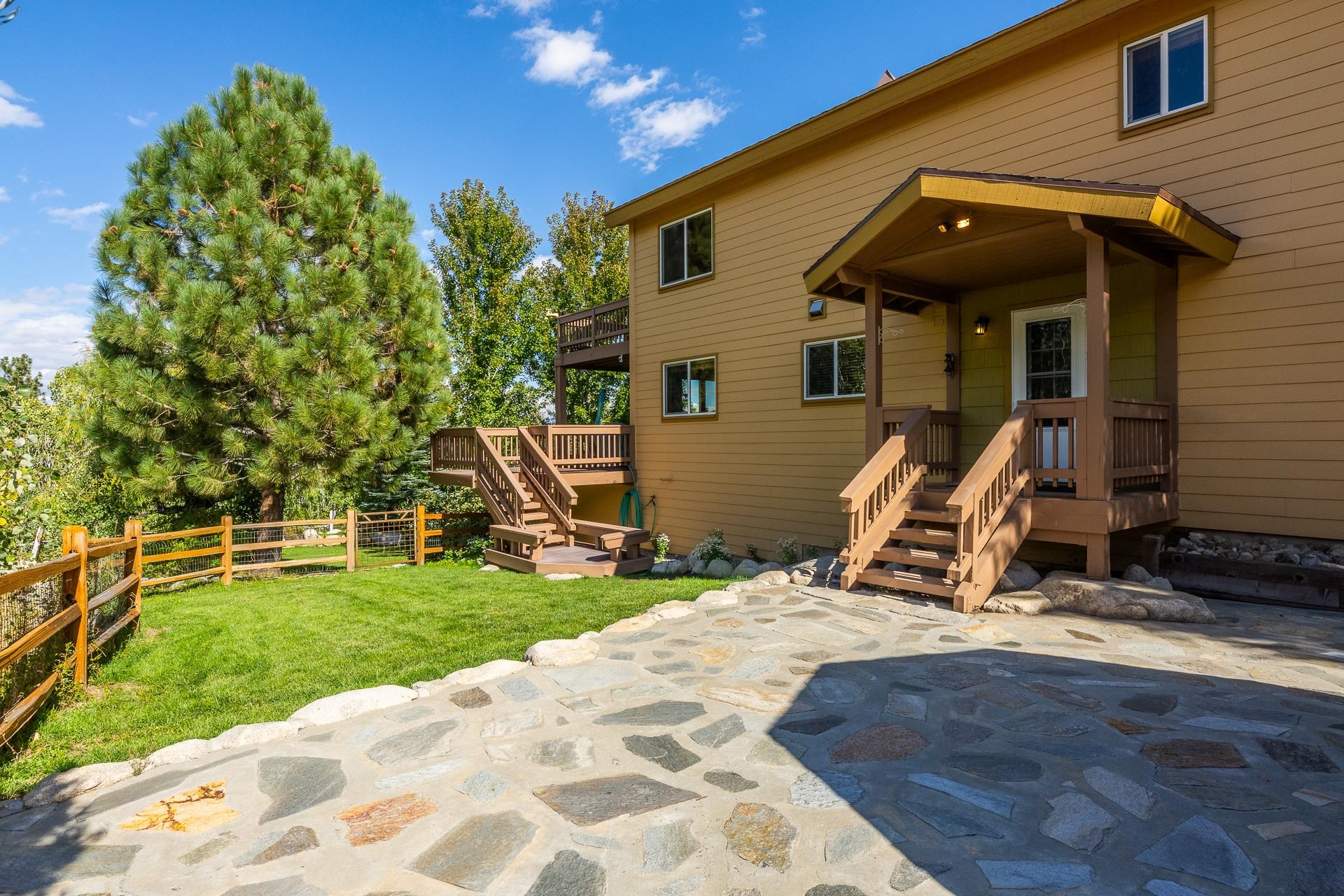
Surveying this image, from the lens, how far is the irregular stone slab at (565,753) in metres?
3.06

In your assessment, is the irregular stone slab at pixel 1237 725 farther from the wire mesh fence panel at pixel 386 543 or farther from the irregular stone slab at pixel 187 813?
the wire mesh fence panel at pixel 386 543

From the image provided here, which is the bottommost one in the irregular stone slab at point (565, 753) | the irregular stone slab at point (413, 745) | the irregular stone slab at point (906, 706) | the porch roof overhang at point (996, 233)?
the irregular stone slab at point (413, 745)

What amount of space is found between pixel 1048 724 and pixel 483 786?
2679mm

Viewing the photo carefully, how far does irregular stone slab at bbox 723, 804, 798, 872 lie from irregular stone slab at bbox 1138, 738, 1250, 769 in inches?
66.3

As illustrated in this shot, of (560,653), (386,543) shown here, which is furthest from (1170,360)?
(386,543)

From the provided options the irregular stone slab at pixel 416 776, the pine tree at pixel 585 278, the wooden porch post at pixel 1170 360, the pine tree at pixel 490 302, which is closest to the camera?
the irregular stone slab at pixel 416 776

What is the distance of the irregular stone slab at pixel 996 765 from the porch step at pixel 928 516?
3198 mm

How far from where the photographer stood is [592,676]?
166 inches

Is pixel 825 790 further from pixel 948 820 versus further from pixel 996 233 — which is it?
pixel 996 233

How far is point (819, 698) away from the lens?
3.75m

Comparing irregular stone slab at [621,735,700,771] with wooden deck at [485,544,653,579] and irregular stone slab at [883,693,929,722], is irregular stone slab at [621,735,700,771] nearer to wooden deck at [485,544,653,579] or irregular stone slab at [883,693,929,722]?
irregular stone slab at [883,693,929,722]

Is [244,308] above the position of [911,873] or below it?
above

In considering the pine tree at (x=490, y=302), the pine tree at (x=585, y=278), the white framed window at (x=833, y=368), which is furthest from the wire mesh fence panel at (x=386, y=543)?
the pine tree at (x=585, y=278)

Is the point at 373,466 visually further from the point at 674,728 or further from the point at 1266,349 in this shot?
the point at 1266,349
